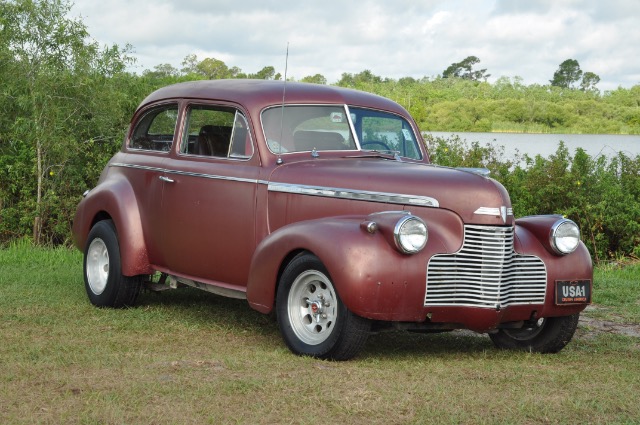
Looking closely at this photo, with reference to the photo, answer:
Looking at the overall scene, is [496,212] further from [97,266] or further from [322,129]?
[97,266]

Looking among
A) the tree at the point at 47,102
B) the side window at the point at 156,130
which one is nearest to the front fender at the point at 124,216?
the side window at the point at 156,130

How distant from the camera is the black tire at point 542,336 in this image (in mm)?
6699

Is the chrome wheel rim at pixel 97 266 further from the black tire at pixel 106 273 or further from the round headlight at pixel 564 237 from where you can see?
the round headlight at pixel 564 237

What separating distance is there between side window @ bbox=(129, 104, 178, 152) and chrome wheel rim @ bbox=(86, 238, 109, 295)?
93 centimetres

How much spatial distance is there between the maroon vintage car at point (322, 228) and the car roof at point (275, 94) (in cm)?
2

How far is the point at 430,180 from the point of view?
245 inches

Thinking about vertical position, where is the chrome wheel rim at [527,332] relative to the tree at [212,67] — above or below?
below

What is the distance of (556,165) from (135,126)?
299 inches

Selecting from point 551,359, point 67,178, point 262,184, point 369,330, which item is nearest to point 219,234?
point 262,184

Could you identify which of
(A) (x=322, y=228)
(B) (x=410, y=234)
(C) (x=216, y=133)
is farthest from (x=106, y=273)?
(B) (x=410, y=234)

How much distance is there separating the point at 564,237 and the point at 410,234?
128cm

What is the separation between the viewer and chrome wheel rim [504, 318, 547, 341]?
6852mm

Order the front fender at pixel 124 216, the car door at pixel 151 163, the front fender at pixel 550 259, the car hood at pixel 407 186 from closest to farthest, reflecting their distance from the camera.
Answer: the car hood at pixel 407 186
the front fender at pixel 550 259
the car door at pixel 151 163
the front fender at pixel 124 216

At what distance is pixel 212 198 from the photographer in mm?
7266
